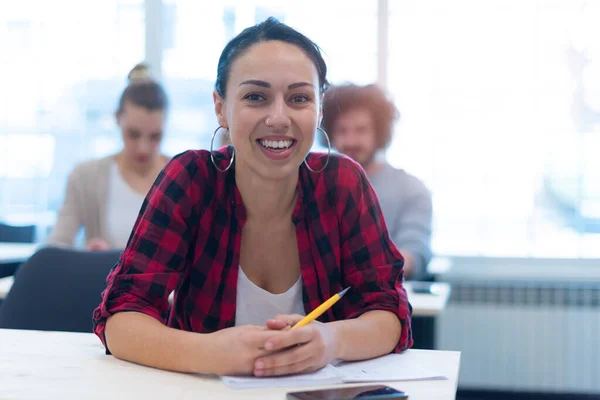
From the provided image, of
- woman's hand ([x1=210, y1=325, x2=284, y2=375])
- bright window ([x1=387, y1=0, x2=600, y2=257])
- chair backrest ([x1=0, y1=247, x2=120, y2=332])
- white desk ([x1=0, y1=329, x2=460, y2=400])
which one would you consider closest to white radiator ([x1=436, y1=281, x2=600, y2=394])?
bright window ([x1=387, y1=0, x2=600, y2=257])

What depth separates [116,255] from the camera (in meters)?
1.93

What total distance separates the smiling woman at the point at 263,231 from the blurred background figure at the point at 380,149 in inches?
61.2

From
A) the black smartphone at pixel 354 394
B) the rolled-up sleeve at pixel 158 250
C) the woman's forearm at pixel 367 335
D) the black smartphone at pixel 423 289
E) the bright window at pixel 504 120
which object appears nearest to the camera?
the black smartphone at pixel 354 394

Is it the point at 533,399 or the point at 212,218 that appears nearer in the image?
the point at 212,218

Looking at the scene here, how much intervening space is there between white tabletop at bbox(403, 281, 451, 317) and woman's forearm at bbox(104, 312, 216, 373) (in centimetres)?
109

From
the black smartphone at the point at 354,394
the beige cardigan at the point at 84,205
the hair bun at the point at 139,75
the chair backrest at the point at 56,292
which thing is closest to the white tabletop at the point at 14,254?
the beige cardigan at the point at 84,205

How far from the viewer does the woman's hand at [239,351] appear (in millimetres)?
1217

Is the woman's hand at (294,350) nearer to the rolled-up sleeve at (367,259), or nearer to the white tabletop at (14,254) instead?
the rolled-up sleeve at (367,259)

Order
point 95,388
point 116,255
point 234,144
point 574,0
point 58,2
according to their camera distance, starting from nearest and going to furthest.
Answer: point 95,388 → point 234,144 → point 116,255 → point 574,0 → point 58,2

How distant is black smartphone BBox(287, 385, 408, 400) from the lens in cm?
107

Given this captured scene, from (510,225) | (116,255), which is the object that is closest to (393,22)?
(510,225)

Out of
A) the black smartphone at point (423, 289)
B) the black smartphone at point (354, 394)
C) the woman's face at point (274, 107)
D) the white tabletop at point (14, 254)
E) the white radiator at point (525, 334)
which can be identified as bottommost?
the white radiator at point (525, 334)

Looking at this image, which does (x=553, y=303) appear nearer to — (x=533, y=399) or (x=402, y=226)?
(x=533, y=399)

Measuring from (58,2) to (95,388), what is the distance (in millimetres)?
3709
